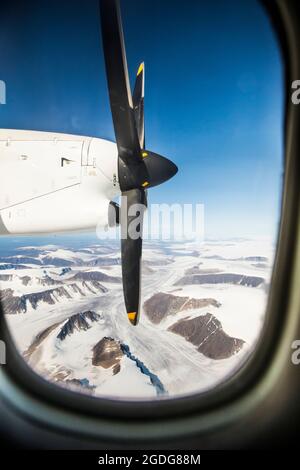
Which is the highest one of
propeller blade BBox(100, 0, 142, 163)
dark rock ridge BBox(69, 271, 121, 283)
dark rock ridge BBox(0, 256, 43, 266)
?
propeller blade BBox(100, 0, 142, 163)

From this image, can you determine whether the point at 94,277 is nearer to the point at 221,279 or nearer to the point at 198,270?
the point at 198,270

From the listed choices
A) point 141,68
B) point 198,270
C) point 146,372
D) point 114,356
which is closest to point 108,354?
point 114,356

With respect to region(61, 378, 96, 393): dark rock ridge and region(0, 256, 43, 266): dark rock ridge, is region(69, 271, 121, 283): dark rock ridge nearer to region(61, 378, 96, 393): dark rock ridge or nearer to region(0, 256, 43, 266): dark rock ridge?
region(0, 256, 43, 266): dark rock ridge

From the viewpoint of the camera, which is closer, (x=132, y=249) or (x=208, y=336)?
(x=132, y=249)

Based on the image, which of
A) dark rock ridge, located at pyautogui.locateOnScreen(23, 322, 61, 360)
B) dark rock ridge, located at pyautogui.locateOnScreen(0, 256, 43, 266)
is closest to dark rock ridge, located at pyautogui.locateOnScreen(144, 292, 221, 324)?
dark rock ridge, located at pyautogui.locateOnScreen(23, 322, 61, 360)

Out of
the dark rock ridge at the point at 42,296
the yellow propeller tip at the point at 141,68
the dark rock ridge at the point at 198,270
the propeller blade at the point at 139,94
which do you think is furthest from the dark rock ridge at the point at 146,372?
the yellow propeller tip at the point at 141,68

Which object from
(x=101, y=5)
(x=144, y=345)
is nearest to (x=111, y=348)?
(x=144, y=345)

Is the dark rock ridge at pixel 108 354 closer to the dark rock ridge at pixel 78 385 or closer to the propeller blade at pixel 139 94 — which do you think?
the dark rock ridge at pixel 78 385
